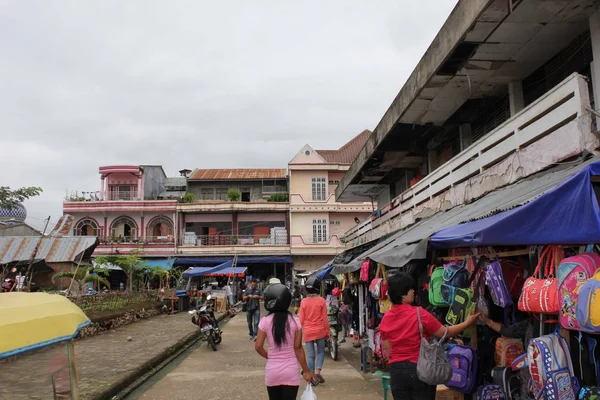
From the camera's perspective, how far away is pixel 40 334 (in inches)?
127

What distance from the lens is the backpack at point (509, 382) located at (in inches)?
165

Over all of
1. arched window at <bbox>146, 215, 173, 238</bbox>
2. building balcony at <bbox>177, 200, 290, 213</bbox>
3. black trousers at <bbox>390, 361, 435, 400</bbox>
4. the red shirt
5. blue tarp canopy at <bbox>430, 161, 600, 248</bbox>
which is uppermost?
building balcony at <bbox>177, 200, 290, 213</bbox>

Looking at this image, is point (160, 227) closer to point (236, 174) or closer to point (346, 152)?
point (236, 174)

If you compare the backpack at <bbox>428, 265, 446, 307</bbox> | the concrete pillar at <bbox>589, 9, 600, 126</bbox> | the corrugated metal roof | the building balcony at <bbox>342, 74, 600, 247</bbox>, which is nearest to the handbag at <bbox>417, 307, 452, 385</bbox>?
the backpack at <bbox>428, 265, 446, 307</bbox>

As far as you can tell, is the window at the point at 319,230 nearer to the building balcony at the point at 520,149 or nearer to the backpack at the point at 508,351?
the building balcony at the point at 520,149

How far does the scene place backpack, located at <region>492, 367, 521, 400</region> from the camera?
4184 mm

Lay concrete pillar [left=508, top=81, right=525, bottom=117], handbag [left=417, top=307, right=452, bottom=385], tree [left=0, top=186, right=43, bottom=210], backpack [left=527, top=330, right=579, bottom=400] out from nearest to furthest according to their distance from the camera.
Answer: backpack [left=527, top=330, right=579, bottom=400]
handbag [left=417, top=307, right=452, bottom=385]
concrete pillar [left=508, top=81, right=525, bottom=117]
tree [left=0, top=186, right=43, bottom=210]

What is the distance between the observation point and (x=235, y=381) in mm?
7922

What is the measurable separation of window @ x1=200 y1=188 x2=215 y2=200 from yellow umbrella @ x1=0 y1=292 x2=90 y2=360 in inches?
1400

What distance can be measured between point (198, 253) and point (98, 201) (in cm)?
839

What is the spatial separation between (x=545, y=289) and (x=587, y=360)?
21.4 inches

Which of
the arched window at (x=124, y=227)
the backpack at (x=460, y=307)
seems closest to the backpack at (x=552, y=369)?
the backpack at (x=460, y=307)

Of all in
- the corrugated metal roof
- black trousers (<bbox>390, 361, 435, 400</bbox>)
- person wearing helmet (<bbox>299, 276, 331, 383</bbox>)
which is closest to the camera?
black trousers (<bbox>390, 361, 435, 400</bbox>)

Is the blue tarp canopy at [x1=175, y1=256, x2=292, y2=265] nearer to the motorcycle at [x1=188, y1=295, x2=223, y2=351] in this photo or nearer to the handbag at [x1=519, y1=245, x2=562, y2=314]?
the motorcycle at [x1=188, y1=295, x2=223, y2=351]
